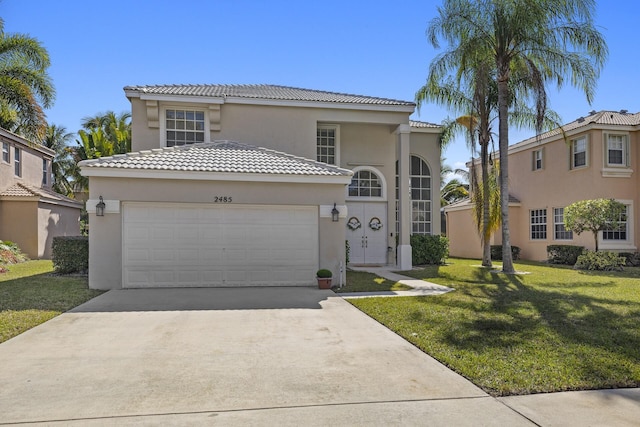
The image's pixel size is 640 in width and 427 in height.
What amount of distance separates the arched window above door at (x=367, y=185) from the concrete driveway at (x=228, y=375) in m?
9.91

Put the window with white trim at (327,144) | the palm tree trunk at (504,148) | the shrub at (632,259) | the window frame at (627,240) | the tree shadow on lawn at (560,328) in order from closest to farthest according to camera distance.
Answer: the tree shadow on lawn at (560,328)
the palm tree trunk at (504,148)
the window with white trim at (327,144)
the shrub at (632,259)
the window frame at (627,240)

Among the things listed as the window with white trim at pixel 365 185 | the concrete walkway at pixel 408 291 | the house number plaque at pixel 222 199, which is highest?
the window with white trim at pixel 365 185

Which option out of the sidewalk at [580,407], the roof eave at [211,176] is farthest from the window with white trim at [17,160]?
the sidewalk at [580,407]

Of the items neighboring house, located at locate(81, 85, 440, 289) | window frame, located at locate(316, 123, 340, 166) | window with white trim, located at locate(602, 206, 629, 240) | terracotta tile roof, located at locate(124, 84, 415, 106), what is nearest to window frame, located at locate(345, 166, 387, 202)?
window frame, located at locate(316, 123, 340, 166)

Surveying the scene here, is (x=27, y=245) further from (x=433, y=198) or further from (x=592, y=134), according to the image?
(x=592, y=134)

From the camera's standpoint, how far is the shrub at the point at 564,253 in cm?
1905

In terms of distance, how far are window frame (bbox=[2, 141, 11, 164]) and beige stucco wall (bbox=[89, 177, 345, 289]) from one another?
1418 centimetres

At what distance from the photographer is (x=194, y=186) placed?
38.6 feet

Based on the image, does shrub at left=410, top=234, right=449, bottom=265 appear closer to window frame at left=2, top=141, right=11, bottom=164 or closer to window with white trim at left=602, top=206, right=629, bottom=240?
window with white trim at left=602, top=206, right=629, bottom=240

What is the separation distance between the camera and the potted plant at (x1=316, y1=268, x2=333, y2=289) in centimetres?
1159

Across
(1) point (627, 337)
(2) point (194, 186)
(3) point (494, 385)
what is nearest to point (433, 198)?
(2) point (194, 186)

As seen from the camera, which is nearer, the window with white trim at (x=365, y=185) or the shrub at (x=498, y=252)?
the window with white trim at (x=365, y=185)

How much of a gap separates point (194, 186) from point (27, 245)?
14.7 meters

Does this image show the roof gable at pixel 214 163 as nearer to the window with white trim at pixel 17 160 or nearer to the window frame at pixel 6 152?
the window frame at pixel 6 152
